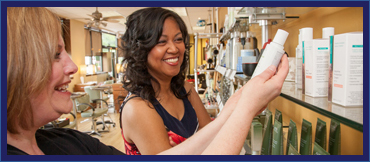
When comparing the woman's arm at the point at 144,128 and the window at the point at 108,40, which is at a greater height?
the window at the point at 108,40

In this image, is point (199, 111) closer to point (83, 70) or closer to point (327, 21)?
point (327, 21)

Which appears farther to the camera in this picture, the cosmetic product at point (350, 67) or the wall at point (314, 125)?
the wall at point (314, 125)

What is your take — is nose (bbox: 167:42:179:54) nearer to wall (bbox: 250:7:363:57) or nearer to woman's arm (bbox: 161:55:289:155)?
woman's arm (bbox: 161:55:289:155)

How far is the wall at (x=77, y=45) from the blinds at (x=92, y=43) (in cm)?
69

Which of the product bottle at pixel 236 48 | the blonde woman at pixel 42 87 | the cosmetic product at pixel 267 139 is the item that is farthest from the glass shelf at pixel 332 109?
the product bottle at pixel 236 48

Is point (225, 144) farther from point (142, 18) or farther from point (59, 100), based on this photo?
point (142, 18)

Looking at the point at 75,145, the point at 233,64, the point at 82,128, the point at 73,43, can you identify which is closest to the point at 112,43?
the point at 73,43

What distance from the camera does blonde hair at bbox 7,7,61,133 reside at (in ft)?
1.98

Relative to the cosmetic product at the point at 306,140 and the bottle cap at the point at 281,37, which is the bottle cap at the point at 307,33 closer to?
the bottle cap at the point at 281,37

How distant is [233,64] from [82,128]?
530cm

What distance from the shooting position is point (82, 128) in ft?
20.2

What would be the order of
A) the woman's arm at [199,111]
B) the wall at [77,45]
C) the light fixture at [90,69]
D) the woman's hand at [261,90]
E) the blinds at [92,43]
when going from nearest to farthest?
1. the woman's hand at [261,90]
2. the woman's arm at [199,111]
3. the wall at [77,45]
4. the light fixture at [90,69]
5. the blinds at [92,43]

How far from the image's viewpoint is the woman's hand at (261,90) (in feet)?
2.25

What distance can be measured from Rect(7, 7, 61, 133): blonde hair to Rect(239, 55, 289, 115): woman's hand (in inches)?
21.4
